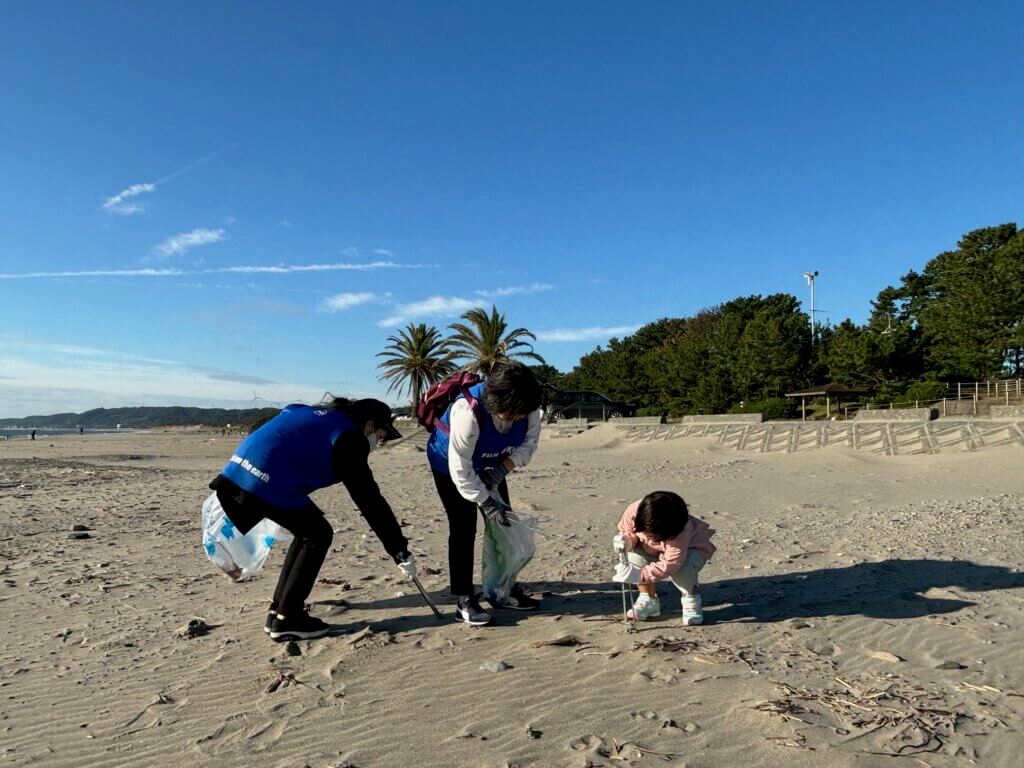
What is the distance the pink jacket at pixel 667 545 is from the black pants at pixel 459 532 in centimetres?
107

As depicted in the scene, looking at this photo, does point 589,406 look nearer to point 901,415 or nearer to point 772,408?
point 772,408

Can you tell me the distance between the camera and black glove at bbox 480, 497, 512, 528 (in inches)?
177

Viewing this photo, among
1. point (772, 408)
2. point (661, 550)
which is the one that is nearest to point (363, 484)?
point (661, 550)

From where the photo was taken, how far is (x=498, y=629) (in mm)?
→ 4551

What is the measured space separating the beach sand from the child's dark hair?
671mm

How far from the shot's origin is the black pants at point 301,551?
170 inches

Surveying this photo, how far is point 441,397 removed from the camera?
15.2 feet

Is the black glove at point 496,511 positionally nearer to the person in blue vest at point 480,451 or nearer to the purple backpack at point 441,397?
the person in blue vest at point 480,451

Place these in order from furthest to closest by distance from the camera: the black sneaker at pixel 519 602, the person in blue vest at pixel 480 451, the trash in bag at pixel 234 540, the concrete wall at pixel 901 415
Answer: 1. the concrete wall at pixel 901 415
2. the black sneaker at pixel 519 602
3. the trash in bag at pixel 234 540
4. the person in blue vest at pixel 480 451

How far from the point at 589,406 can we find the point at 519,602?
5354cm

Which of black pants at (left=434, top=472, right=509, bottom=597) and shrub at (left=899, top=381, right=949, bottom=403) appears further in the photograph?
shrub at (left=899, top=381, right=949, bottom=403)

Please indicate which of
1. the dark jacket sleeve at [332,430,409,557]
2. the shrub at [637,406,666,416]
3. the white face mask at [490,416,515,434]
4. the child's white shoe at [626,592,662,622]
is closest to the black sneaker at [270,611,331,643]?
the dark jacket sleeve at [332,430,409,557]

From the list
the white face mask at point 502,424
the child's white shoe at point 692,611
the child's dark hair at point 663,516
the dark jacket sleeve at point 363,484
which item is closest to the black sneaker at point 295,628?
the dark jacket sleeve at point 363,484

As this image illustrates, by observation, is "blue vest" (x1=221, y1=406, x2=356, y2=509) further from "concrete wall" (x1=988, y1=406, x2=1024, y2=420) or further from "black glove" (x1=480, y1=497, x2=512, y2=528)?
"concrete wall" (x1=988, y1=406, x2=1024, y2=420)
